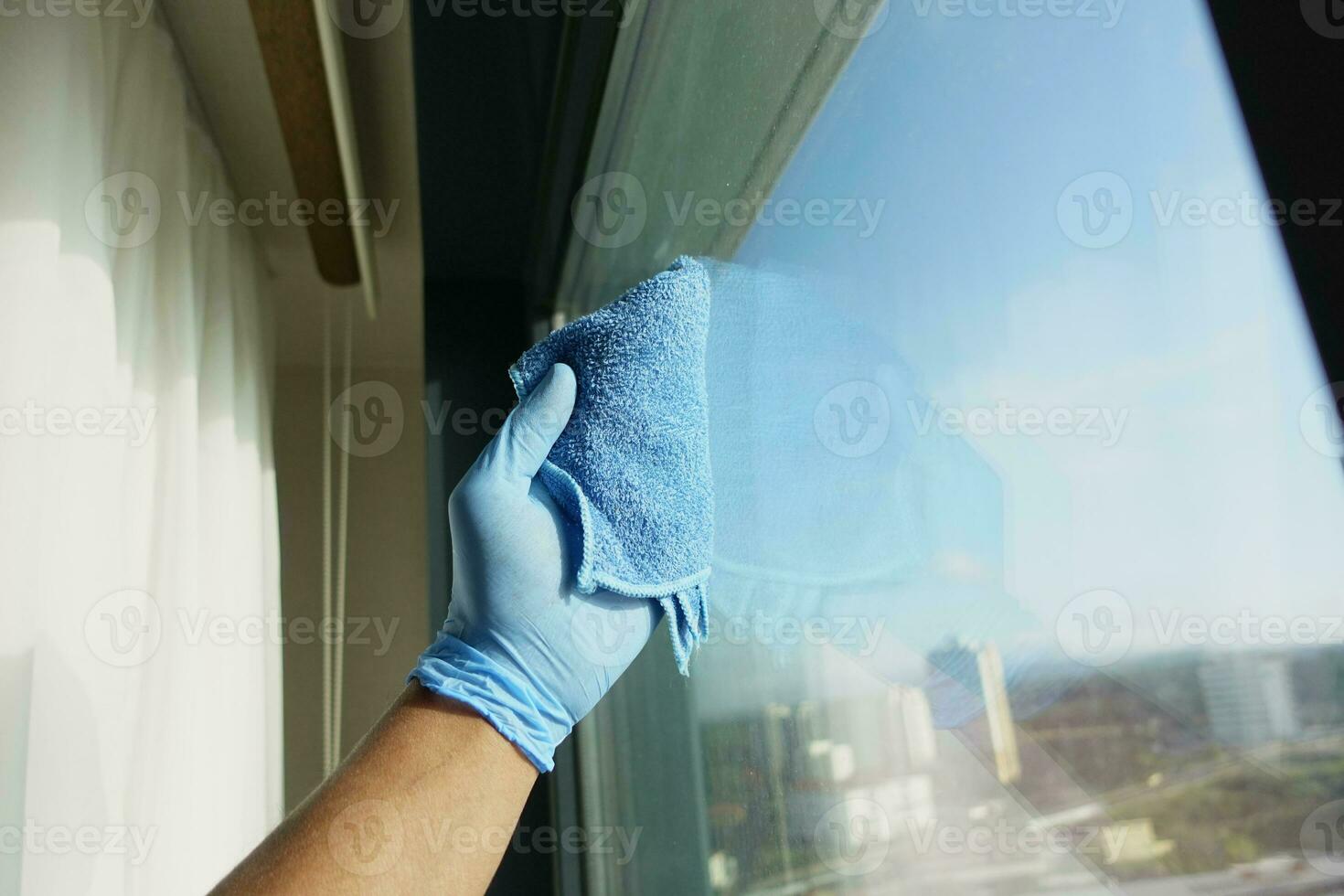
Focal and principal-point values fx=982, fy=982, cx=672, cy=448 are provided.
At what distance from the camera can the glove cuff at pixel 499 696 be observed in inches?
21.5

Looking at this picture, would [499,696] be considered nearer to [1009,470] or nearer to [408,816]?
[408,816]

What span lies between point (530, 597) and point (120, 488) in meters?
0.86

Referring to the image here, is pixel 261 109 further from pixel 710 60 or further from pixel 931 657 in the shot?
pixel 931 657

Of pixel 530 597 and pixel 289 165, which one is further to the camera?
pixel 289 165

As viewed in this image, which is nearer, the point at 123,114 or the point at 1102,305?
the point at 1102,305

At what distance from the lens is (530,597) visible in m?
0.58

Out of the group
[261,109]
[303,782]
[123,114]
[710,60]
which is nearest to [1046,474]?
[710,60]

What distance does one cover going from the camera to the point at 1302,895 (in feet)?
0.80

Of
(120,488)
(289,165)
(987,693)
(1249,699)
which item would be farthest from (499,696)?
(289,165)

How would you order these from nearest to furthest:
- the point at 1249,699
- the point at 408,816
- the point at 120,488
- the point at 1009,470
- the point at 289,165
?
the point at 1249,699, the point at 1009,470, the point at 408,816, the point at 120,488, the point at 289,165

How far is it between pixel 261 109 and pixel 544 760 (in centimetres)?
151

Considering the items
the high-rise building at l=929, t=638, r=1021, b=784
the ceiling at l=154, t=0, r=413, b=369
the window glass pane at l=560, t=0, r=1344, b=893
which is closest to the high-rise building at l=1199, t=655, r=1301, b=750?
Result: the window glass pane at l=560, t=0, r=1344, b=893

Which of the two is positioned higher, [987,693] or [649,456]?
[649,456]

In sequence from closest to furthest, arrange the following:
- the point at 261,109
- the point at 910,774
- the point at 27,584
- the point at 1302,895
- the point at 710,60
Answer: the point at 1302,895, the point at 910,774, the point at 710,60, the point at 27,584, the point at 261,109
